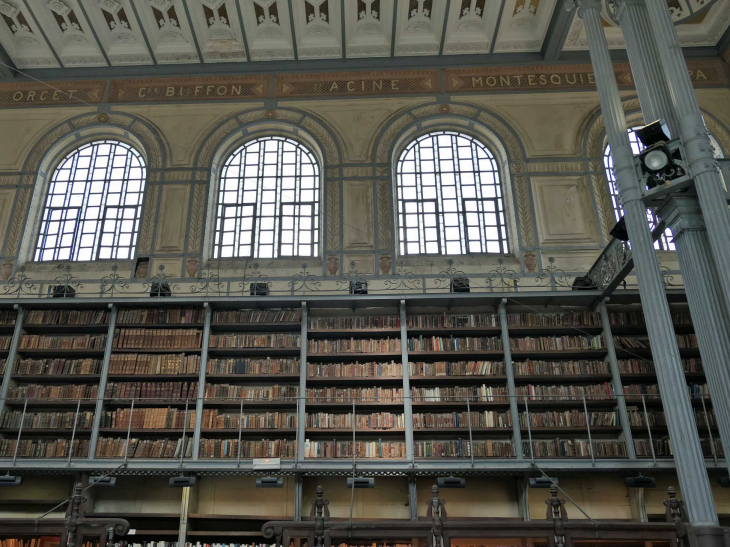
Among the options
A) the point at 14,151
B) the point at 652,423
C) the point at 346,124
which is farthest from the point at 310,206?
the point at 652,423

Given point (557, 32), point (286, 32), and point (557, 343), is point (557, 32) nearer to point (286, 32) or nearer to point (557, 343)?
point (286, 32)

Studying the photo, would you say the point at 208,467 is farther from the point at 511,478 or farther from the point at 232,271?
the point at 511,478

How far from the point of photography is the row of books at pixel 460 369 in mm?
7441

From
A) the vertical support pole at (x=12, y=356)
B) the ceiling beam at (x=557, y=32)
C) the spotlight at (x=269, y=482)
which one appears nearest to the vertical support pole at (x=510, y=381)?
the spotlight at (x=269, y=482)

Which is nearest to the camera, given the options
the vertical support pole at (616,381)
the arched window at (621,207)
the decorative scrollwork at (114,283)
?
the vertical support pole at (616,381)

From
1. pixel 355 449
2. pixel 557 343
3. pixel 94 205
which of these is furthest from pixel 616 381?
pixel 94 205

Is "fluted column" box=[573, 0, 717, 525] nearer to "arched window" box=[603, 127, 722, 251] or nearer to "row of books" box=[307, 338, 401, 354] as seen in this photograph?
"arched window" box=[603, 127, 722, 251]

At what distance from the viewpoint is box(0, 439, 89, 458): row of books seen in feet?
23.4

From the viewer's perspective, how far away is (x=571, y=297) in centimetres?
771

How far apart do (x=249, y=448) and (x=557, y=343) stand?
3758 mm

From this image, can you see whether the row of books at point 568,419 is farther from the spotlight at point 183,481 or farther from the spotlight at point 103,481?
the spotlight at point 103,481

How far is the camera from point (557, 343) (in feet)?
24.9

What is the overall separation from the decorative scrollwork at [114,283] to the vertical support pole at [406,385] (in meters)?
3.74

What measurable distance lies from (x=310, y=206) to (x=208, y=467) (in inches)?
157
